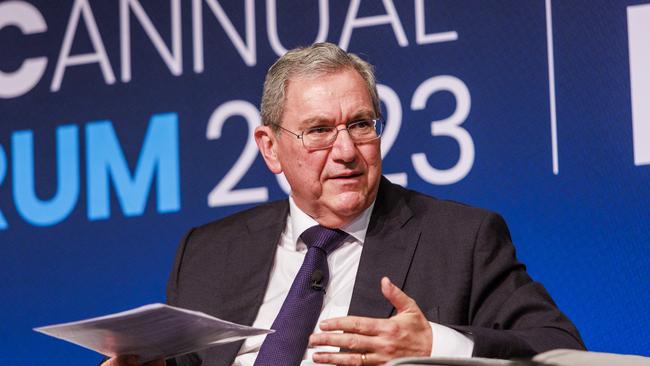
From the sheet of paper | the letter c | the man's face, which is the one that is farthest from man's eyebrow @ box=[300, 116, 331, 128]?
the letter c

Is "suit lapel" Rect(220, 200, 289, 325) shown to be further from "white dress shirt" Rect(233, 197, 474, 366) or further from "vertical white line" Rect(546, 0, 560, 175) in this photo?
"vertical white line" Rect(546, 0, 560, 175)

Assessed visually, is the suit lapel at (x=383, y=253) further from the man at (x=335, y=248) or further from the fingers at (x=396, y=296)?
the fingers at (x=396, y=296)

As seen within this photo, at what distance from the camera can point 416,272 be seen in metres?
2.46

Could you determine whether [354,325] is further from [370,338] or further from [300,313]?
[300,313]

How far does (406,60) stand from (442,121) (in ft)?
0.72

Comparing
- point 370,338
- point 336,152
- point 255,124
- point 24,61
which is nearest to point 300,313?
point 336,152

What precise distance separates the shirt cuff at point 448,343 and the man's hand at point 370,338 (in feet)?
0.17

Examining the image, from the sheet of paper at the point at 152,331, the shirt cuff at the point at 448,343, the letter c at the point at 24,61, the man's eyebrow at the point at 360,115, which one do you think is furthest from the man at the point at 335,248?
the letter c at the point at 24,61

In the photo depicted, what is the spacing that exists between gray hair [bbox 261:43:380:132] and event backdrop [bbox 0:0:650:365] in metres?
0.56

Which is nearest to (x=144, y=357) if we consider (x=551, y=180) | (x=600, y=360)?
(x=600, y=360)

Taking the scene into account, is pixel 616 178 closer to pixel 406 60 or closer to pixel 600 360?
pixel 406 60

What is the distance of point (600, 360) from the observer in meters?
1.53

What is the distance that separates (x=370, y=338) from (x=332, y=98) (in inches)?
31.1

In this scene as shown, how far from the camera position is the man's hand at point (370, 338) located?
191 centimetres
